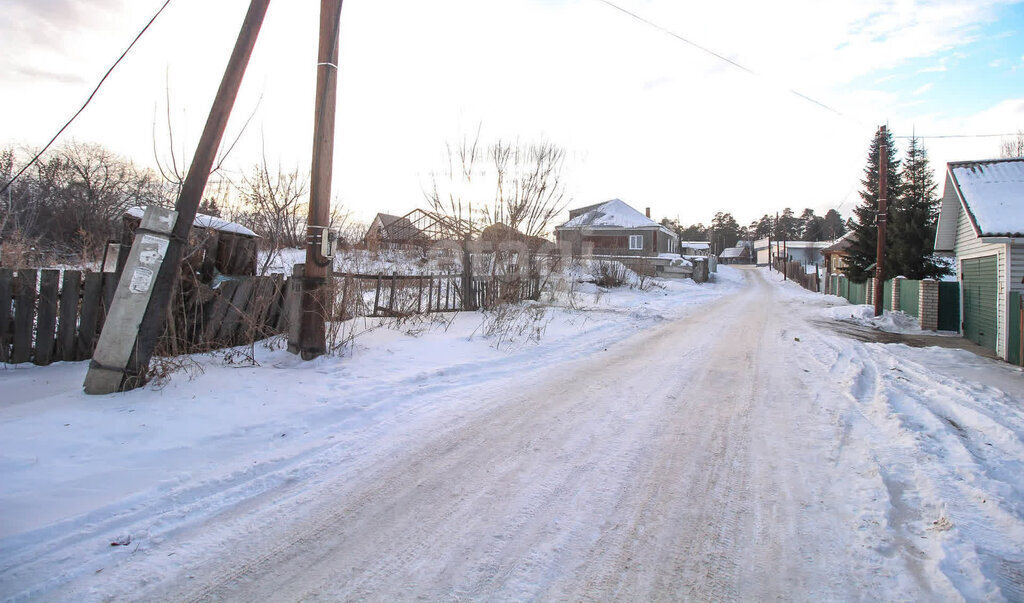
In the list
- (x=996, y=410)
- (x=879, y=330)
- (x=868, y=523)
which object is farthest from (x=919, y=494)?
(x=879, y=330)

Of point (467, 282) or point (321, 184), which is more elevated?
point (321, 184)

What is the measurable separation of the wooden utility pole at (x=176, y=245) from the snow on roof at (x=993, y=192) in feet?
46.7

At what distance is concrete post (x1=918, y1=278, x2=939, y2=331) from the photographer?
15023 millimetres

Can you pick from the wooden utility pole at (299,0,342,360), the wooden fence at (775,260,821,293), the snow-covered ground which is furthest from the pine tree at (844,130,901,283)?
the wooden utility pole at (299,0,342,360)

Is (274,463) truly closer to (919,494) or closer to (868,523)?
(868,523)

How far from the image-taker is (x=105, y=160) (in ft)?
96.9

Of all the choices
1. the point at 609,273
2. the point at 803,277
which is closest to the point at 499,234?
the point at 609,273

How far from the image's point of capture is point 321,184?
6617 millimetres

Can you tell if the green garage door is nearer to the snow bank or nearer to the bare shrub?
the snow bank

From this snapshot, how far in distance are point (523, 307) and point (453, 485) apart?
10.4m

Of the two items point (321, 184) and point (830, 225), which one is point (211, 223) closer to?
point (321, 184)

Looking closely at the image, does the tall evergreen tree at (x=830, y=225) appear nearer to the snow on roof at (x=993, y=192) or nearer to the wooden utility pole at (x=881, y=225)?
the wooden utility pole at (x=881, y=225)

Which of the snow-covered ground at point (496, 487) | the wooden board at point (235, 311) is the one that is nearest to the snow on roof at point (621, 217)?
the wooden board at point (235, 311)

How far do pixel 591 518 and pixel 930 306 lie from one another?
16898 mm
